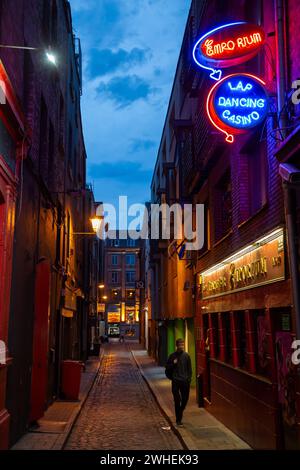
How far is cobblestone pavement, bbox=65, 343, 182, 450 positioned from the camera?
10.2m

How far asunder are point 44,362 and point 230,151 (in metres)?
6.36

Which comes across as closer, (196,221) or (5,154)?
(5,154)

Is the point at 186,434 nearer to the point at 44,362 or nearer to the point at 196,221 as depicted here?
the point at 44,362

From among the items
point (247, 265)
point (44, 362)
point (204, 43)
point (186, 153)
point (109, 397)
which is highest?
point (186, 153)

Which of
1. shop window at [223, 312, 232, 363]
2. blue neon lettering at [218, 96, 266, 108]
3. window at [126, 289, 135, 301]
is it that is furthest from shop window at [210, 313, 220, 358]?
window at [126, 289, 135, 301]

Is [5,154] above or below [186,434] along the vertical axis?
above

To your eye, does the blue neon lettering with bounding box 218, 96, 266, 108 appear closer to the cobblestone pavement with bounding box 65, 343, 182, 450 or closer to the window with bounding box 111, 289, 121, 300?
the cobblestone pavement with bounding box 65, 343, 182, 450

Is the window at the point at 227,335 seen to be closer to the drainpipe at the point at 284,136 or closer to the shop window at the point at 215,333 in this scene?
the shop window at the point at 215,333

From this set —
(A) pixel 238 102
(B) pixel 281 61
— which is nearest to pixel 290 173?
(B) pixel 281 61

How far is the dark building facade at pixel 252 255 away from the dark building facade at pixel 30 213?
11.1 feet

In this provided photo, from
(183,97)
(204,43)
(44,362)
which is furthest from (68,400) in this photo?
(183,97)

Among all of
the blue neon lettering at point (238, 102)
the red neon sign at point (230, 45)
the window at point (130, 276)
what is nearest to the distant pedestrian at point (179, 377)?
the blue neon lettering at point (238, 102)

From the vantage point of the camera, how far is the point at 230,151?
38.3 feet

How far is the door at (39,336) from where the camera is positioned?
1148 cm
